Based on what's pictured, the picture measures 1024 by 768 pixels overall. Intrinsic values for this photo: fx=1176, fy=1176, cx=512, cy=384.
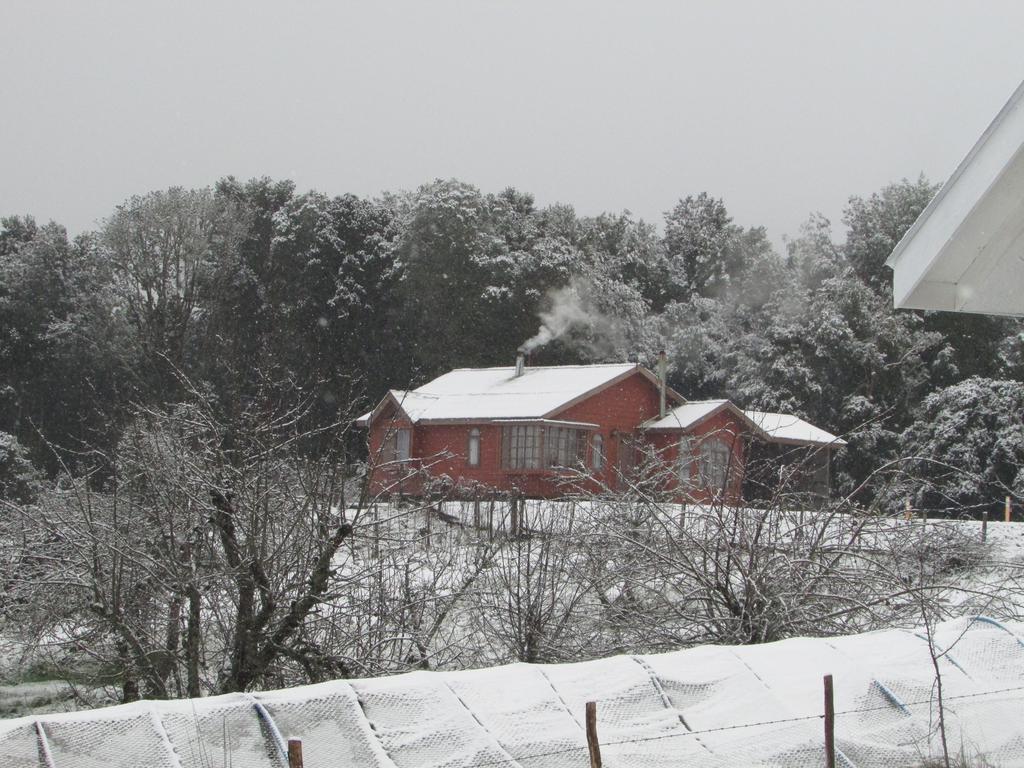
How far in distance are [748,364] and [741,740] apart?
36647 millimetres

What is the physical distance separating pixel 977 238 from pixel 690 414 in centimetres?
2710

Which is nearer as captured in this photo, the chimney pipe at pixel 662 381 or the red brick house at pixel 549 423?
the red brick house at pixel 549 423

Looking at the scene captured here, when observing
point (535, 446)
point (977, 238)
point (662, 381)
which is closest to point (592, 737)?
point (977, 238)

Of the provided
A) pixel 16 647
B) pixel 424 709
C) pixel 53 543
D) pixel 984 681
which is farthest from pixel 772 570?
pixel 16 647

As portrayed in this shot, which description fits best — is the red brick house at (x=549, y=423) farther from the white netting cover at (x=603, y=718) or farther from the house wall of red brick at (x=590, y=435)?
the white netting cover at (x=603, y=718)

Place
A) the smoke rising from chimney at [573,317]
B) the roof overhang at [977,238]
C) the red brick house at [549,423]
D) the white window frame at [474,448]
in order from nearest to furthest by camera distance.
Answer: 1. the roof overhang at [977,238]
2. the red brick house at [549,423]
3. the white window frame at [474,448]
4. the smoke rising from chimney at [573,317]

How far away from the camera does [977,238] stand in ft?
16.9

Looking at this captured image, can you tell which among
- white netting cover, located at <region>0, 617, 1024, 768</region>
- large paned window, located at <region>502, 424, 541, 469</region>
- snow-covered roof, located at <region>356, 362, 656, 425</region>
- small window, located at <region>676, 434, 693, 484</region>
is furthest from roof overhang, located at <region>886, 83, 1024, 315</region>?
large paned window, located at <region>502, 424, 541, 469</region>

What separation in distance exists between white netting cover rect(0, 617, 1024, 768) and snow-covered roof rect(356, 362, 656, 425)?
79.1 feet

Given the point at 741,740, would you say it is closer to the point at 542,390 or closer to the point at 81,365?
the point at 542,390

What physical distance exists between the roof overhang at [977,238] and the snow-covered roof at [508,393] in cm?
2513

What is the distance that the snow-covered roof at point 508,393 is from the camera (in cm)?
3133

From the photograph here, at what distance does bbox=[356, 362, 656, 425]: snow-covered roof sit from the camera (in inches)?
1233

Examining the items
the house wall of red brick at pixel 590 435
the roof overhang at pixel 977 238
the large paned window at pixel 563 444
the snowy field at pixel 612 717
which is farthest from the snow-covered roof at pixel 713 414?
the roof overhang at pixel 977 238
